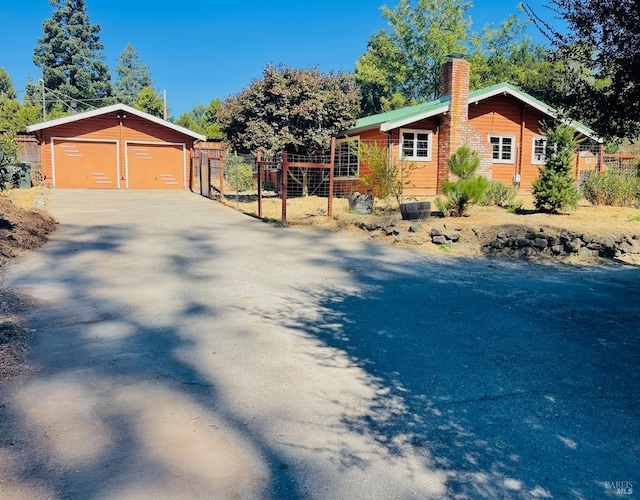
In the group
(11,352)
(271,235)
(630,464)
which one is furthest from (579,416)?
(271,235)

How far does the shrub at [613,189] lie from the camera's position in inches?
596

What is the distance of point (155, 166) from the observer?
83.4ft

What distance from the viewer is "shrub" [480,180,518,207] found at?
15703 millimetres

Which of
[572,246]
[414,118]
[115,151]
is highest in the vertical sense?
[414,118]

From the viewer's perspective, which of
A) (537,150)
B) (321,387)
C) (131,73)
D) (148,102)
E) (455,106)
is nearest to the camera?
(321,387)

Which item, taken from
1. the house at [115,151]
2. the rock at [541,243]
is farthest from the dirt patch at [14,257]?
the rock at [541,243]

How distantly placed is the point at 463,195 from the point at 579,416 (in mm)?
9237

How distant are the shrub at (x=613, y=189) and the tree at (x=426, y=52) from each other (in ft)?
85.0

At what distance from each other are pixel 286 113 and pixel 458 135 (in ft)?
21.9

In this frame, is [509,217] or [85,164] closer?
[509,217]

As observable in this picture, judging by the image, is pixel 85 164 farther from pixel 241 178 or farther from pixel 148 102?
pixel 148 102

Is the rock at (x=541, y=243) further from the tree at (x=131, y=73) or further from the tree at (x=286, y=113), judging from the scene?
the tree at (x=131, y=73)

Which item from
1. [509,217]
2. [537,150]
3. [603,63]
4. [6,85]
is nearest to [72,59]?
[6,85]

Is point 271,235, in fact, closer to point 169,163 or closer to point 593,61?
point 593,61
